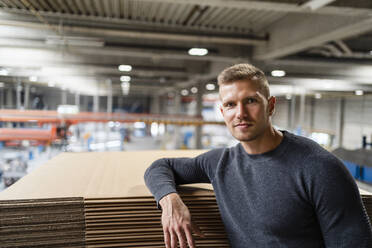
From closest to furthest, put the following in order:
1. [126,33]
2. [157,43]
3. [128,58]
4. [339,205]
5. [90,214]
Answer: [339,205] → [90,214] → [126,33] → [157,43] → [128,58]

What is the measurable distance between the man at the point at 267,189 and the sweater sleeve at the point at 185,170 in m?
0.04

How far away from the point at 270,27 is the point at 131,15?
313 cm

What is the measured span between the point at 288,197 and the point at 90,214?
3.43 feet

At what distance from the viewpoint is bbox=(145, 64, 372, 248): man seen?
114 centimetres

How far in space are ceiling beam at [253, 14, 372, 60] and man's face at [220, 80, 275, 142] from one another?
3442 mm

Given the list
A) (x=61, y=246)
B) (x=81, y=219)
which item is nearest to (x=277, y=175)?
(x=81, y=219)

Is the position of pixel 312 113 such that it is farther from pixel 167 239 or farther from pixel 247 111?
pixel 167 239

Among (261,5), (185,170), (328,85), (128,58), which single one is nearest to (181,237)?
(185,170)

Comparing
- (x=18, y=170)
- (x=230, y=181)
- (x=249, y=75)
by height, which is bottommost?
(x=18, y=170)

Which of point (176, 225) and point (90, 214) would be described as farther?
point (90, 214)

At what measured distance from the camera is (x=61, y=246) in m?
1.44

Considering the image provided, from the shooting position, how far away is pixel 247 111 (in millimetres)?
1344

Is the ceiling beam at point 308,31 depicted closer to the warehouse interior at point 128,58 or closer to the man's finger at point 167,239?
the warehouse interior at point 128,58

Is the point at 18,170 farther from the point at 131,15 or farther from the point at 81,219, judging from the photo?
the point at 81,219
